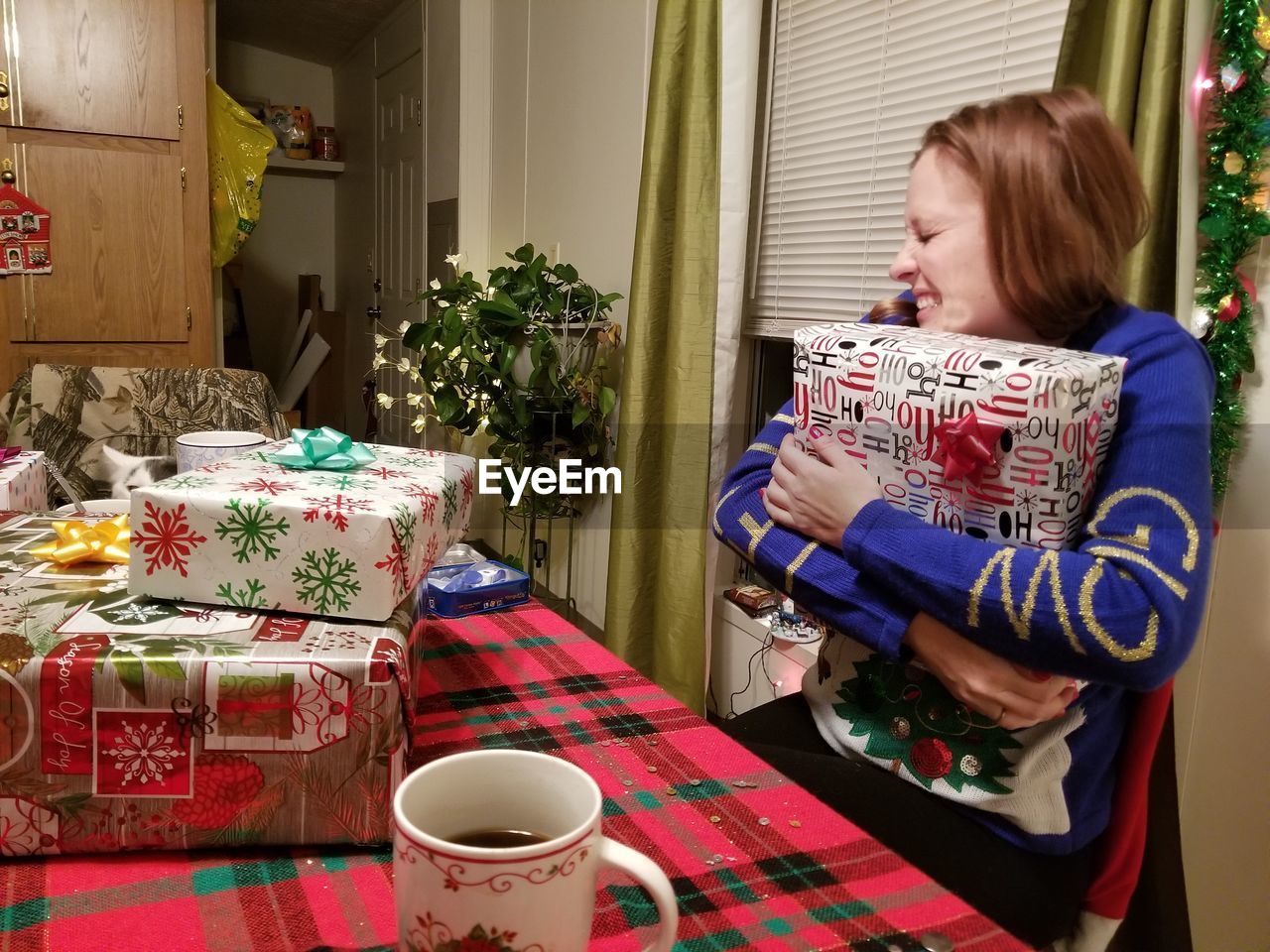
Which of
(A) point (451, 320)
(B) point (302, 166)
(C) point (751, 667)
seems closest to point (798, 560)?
(C) point (751, 667)

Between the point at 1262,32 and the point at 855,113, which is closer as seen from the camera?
the point at 1262,32

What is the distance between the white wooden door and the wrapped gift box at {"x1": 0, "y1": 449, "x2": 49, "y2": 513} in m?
3.05

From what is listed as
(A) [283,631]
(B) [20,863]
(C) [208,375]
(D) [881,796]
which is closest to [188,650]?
(A) [283,631]

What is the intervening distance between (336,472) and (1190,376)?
79 cm

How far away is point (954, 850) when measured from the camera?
94 cm

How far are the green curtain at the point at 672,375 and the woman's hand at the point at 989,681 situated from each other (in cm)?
137

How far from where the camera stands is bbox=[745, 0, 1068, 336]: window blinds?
1.76m

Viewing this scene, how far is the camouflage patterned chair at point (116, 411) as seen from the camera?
1.80 meters

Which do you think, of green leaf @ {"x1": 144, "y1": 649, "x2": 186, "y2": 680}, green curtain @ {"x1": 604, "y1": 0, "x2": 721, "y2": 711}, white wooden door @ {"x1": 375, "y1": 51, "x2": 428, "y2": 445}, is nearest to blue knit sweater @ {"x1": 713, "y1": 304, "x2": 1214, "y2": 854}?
green leaf @ {"x1": 144, "y1": 649, "x2": 186, "y2": 680}

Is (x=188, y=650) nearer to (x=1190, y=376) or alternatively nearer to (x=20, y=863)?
(x=20, y=863)

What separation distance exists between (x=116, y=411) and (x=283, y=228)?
3906 millimetres

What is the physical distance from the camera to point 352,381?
535 cm

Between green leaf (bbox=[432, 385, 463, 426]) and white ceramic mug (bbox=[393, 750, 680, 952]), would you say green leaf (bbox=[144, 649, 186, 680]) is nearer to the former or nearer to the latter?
white ceramic mug (bbox=[393, 750, 680, 952])

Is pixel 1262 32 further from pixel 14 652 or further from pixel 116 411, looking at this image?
pixel 116 411
